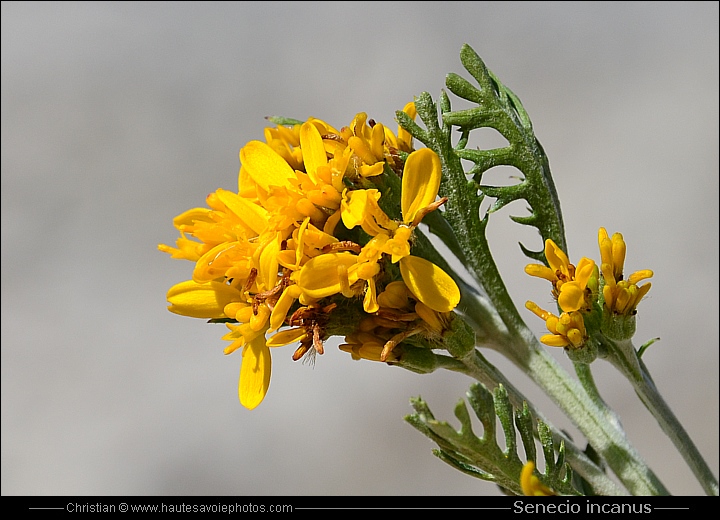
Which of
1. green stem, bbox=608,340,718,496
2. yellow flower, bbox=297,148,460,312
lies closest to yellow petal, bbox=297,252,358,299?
yellow flower, bbox=297,148,460,312

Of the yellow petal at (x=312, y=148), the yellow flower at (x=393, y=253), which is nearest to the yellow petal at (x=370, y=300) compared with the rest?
the yellow flower at (x=393, y=253)

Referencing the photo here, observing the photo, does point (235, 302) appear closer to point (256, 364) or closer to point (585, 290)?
point (256, 364)

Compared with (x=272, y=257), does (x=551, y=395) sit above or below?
below

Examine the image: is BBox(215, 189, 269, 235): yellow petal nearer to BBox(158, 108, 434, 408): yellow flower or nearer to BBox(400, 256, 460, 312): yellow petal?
BBox(158, 108, 434, 408): yellow flower

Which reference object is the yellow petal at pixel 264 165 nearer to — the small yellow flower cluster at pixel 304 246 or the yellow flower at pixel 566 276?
the small yellow flower cluster at pixel 304 246

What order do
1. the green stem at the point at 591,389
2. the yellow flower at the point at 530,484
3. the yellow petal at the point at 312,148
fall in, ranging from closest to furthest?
the yellow flower at the point at 530,484
the yellow petal at the point at 312,148
the green stem at the point at 591,389

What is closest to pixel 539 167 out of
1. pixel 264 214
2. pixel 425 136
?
pixel 425 136

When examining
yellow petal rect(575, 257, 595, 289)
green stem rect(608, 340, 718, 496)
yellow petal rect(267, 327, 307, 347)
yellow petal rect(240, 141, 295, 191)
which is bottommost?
green stem rect(608, 340, 718, 496)
